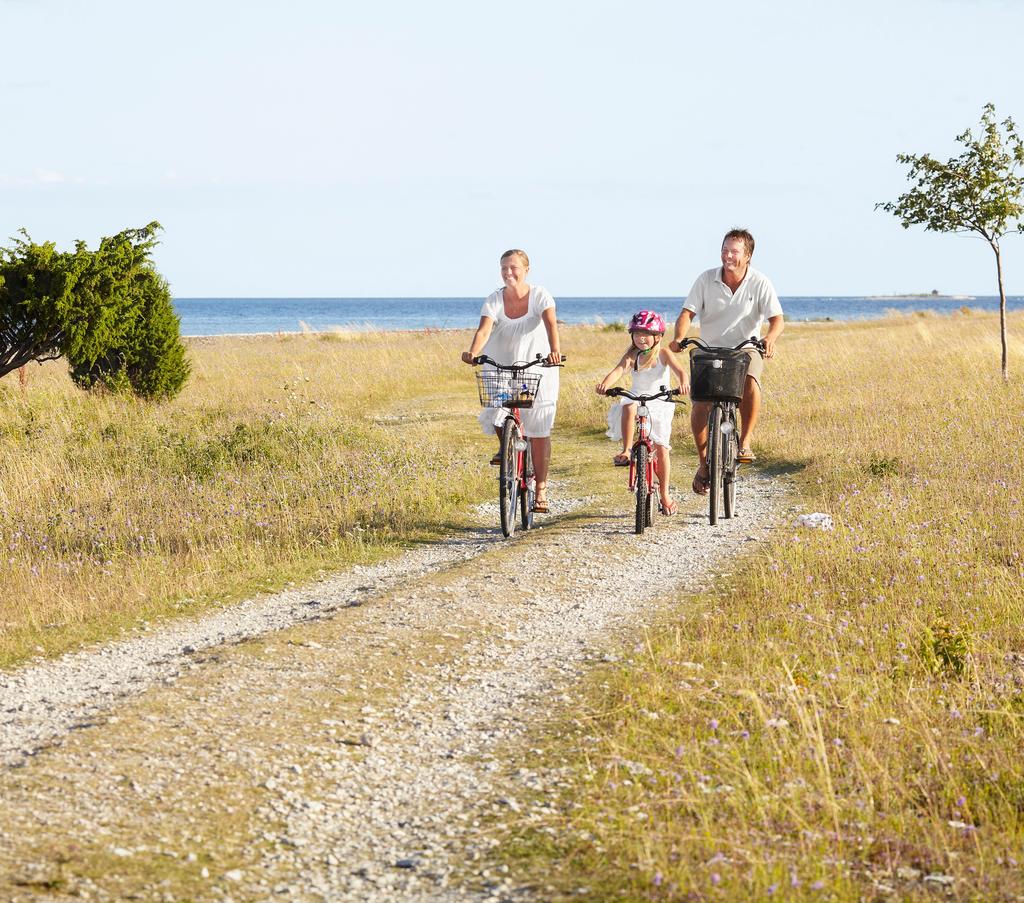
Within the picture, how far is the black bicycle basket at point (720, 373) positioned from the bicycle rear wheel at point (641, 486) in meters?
0.73

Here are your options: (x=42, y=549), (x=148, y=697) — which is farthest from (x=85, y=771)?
(x=42, y=549)

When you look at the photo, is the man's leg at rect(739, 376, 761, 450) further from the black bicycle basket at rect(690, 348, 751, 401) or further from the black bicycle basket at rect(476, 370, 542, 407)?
the black bicycle basket at rect(476, 370, 542, 407)

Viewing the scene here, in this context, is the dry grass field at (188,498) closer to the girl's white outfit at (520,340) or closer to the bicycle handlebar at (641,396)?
the girl's white outfit at (520,340)

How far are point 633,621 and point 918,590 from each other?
1964 mm

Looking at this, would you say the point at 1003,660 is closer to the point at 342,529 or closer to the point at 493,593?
the point at 493,593

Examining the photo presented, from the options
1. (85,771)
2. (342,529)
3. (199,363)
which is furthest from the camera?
(199,363)

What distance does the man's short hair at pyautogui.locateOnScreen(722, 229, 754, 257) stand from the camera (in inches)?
374

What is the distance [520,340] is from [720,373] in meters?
1.72

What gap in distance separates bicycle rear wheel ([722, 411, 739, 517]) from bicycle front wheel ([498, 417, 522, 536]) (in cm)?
184

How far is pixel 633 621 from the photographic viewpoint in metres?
7.19

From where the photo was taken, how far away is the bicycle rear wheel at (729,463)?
969 centimetres

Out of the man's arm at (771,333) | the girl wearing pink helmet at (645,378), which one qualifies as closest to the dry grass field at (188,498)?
the girl wearing pink helmet at (645,378)

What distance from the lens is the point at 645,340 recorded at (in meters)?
9.16

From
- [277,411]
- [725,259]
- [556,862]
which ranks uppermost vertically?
[725,259]
